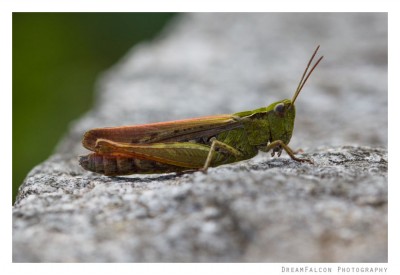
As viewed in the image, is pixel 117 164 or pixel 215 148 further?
pixel 215 148

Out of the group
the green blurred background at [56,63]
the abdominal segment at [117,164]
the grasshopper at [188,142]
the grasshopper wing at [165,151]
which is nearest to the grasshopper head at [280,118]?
the grasshopper at [188,142]

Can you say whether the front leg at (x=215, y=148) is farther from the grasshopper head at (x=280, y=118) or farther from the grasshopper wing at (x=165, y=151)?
the grasshopper head at (x=280, y=118)

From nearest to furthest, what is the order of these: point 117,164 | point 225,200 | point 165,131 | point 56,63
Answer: point 225,200, point 117,164, point 165,131, point 56,63

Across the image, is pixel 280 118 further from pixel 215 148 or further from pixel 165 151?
pixel 165 151

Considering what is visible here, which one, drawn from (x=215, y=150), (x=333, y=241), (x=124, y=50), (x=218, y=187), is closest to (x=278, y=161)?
(x=215, y=150)

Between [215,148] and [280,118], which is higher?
[280,118]

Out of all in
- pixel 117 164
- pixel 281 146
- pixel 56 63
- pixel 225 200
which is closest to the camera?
pixel 225 200

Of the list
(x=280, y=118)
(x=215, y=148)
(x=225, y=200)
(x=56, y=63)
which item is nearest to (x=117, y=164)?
(x=215, y=148)
